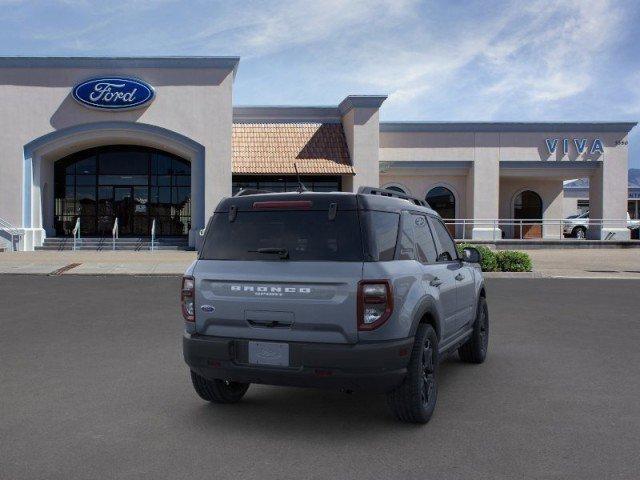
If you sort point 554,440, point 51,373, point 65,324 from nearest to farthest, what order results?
1. point 554,440
2. point 51,373
3. point 65,324

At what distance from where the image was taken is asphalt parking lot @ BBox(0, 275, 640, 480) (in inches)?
159

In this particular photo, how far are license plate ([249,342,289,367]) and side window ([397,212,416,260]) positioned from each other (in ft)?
3.74

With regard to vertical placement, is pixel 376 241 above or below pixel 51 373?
above

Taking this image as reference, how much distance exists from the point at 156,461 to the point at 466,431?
226 centimetres

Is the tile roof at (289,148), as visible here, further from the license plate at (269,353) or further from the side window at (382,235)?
the license plate at (269,353)

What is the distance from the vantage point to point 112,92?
26.2m

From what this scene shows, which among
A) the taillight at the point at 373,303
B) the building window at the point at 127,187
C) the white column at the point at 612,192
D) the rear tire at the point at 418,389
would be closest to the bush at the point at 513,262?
the rear tire at the point at 418,389

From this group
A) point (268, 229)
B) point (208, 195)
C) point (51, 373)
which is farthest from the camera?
point (208, 195)

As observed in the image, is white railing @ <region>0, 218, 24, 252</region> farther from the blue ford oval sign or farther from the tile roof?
the tile roof

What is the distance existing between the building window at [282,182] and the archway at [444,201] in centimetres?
563

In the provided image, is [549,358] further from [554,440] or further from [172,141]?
[172,141]

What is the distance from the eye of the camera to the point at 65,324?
969 cm

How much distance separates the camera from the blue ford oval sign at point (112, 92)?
1030 inches

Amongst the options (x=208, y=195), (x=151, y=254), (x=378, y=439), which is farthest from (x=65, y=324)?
(x=208, y=195)
